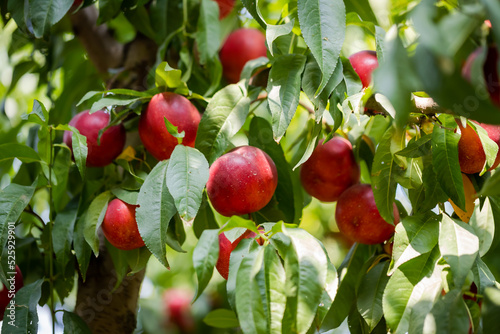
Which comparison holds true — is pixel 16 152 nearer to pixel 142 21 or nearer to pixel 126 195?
pixel 126 195

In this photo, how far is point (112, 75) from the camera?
4.27 ft

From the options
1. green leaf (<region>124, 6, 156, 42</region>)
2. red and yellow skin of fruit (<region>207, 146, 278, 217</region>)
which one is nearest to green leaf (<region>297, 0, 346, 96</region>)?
red and yellow skin of fruit (<region>207, 146, 278, 217</region>)

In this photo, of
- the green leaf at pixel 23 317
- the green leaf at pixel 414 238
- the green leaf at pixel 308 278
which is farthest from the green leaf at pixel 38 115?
the green leaf at pixel 414 238

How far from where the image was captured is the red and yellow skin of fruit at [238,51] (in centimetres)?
122

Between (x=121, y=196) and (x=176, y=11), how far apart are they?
55 cm

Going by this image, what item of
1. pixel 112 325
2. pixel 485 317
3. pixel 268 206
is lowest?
pixel 112 325

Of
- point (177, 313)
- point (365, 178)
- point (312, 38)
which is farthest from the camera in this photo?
→ point (365, 178)

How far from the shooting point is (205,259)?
60cm

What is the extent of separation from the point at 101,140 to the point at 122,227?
199 mm

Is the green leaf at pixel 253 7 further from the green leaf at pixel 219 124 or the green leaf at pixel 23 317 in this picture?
the green leaf at pixel 23 317

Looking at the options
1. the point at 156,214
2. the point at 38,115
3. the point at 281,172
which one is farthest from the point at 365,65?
the point at 38,115

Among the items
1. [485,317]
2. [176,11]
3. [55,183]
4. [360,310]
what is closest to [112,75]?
[176,11]

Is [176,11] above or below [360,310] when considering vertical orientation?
above

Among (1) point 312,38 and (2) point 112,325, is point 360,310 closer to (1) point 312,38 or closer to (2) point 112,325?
(1) point 312,38
